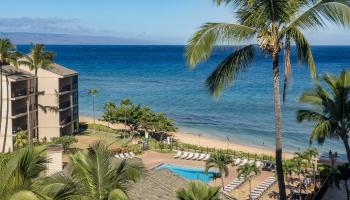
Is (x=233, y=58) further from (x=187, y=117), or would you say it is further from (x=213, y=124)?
(x=187, y=117)

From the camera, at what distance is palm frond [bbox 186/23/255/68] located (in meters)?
10.4

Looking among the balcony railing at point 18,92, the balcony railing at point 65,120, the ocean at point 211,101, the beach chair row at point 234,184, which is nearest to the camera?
the beach chair row at point 234,184

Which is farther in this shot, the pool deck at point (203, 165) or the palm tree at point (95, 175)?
the pool deck at point (203, 165)

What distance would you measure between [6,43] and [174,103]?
50744 mm

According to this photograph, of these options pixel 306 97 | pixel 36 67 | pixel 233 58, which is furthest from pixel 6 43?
pixel 233 58

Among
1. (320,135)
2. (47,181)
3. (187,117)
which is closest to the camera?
(47,181)

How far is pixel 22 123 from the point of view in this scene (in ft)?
150

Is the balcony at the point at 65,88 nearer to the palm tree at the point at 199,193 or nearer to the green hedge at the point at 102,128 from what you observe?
the green hedge at the point at 102,128

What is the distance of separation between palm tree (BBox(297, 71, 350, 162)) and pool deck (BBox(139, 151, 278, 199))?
14935mm

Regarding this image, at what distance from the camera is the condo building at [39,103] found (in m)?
43.7

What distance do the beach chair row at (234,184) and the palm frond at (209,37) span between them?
22897mm

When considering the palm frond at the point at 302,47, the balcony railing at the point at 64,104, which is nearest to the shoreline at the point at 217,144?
the balcony railing at the point at 64,104

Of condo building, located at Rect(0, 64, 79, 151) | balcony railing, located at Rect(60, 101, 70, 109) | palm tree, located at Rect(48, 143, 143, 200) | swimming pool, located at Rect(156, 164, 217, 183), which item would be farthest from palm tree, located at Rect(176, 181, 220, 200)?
balcony railing, located at Rect(60, 101, 70, 109)

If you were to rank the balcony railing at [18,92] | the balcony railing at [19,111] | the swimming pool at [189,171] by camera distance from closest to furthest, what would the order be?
the swimming pool at [189,171] < the balcony railing at [18,92] < the balcony railing at [19,111]
